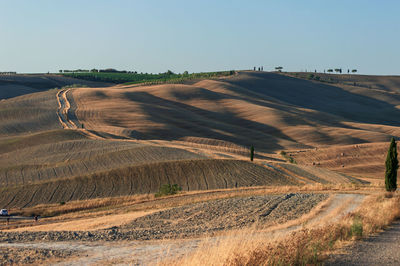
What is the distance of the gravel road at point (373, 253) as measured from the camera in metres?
12.4

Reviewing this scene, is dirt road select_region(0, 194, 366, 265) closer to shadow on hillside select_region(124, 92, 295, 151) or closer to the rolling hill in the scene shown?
the rolling hill

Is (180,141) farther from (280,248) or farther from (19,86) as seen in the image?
(19,86)

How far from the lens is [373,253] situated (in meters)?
13.4

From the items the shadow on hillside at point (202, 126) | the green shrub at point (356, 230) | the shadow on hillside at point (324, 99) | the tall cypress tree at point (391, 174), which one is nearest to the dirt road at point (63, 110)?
the shadow on hillside at point (202, 126)

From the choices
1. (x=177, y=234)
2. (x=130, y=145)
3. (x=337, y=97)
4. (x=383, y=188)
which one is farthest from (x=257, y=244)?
(x=337, y=97)

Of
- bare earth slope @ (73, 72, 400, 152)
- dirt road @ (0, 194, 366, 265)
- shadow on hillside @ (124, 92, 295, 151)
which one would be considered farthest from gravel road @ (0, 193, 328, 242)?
shadow on hillside @ (124, 92, 295, 151)

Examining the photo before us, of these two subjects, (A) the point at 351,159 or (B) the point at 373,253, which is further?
(A) the point at 351,159

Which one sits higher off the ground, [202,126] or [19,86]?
[19,86]

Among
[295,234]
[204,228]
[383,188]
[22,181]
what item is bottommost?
[22,181]

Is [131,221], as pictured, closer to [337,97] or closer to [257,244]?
[257,244]

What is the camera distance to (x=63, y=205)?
4150cm

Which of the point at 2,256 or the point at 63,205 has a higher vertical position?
the point at 2,256

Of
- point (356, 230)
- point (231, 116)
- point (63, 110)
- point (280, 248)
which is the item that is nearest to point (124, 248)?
point (280, 248)

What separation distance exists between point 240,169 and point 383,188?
20020mm
